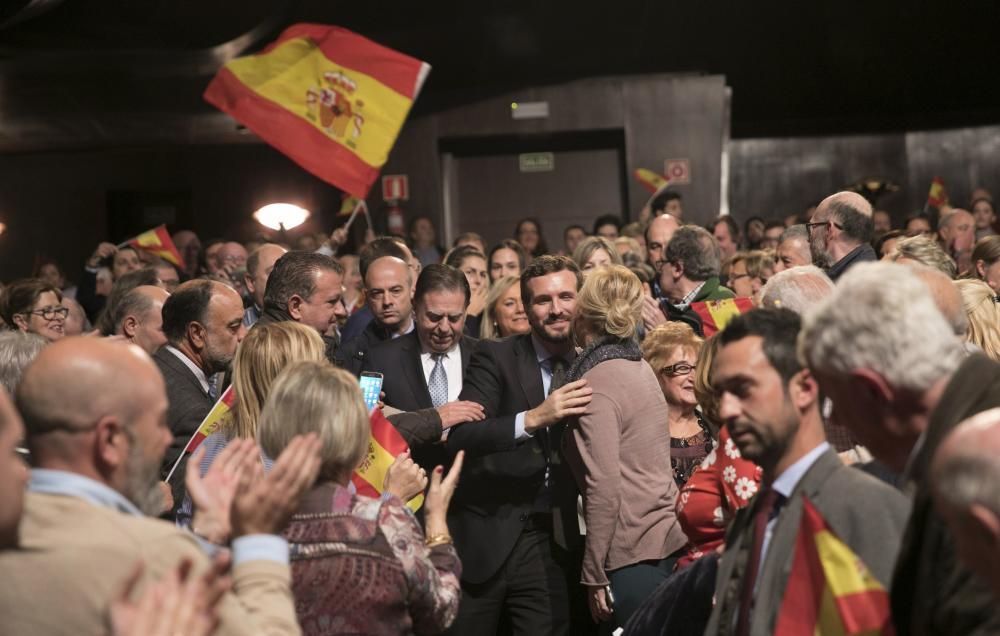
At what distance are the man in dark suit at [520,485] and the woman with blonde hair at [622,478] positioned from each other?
0.31m

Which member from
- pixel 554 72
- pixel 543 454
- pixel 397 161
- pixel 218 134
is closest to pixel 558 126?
pixel 554 72

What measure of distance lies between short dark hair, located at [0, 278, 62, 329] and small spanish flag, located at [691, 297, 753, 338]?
12.5ft

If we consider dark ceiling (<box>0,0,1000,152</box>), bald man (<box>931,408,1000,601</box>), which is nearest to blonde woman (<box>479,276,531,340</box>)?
bald man (<box>931,408,1000,601</box>)

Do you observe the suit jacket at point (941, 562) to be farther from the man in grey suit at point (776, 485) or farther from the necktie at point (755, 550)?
the necktie at point (755, 550)

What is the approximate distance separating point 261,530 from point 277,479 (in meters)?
0.12

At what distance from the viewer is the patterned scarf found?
17.9 feet

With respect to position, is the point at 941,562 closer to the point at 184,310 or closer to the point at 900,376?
the point at 900,376

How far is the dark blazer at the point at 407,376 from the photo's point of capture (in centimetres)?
582

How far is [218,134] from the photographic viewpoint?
1570 cm

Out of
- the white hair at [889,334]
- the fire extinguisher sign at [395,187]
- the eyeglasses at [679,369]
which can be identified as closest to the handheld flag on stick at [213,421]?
the eyeglasses at [679,369]

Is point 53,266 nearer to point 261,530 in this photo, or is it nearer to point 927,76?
point 261,530

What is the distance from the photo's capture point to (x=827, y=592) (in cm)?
277

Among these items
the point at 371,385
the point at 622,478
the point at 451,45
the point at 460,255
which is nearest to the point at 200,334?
the point at 371,385

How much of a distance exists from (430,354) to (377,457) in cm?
151
